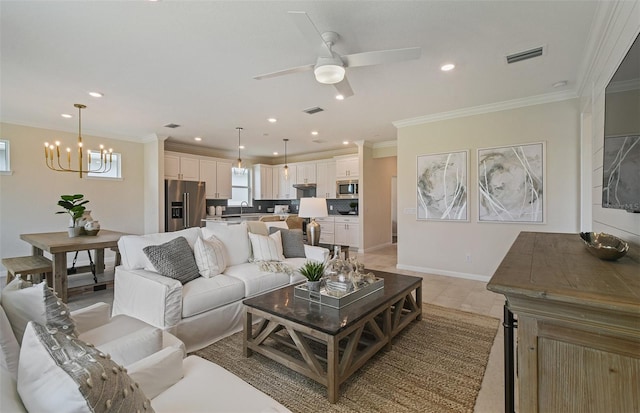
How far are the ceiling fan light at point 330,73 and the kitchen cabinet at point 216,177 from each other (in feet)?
17.8

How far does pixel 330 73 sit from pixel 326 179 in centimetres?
534

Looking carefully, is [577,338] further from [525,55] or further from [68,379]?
[525,55]

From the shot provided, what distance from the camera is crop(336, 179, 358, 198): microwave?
23.5 ft

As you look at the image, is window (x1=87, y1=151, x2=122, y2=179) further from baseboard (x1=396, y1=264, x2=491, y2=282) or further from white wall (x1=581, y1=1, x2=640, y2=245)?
white wall (x1=581, y1=1, x2=640, y2=245)

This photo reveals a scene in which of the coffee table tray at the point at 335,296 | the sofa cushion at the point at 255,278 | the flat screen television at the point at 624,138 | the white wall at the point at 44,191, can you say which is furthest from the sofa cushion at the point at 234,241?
the white wall at the point at 44,191

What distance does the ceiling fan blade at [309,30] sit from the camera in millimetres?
1812

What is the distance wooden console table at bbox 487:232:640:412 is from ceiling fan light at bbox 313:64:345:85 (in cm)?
186

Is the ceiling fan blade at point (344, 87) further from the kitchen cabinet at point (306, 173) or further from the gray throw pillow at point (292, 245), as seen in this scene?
the kitchen cabinet at point (306, 173)

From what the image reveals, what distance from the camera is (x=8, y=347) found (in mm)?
977

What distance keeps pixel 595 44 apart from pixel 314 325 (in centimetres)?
321

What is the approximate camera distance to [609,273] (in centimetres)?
107

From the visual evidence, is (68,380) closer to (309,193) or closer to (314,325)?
(314,325)

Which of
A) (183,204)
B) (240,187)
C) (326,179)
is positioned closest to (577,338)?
(183,204)

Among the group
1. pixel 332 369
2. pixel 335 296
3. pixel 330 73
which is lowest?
pixel 332 369
